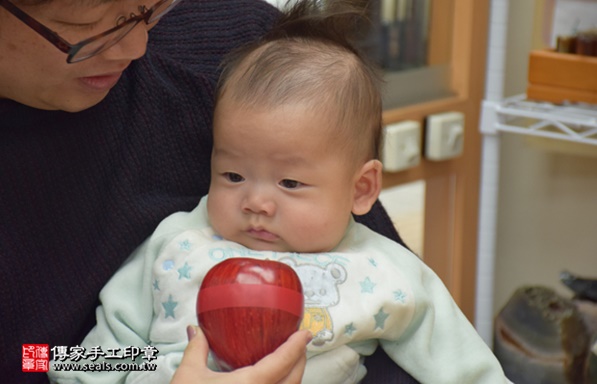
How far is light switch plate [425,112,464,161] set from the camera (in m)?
2.32

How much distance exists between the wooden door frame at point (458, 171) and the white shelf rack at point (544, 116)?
0.17 m

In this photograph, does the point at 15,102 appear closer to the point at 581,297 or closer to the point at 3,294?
the point at 3,294

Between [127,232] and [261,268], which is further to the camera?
[127,232]

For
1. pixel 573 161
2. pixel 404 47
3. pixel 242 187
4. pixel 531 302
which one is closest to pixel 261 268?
pixel 242 187

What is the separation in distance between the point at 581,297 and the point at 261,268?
59.1 inches

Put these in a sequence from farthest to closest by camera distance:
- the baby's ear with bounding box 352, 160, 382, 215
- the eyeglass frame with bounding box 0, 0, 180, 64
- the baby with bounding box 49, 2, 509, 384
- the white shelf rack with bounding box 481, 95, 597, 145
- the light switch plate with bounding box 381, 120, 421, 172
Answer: the light switch plate with bounding box 381, 120, 421, 172, the white shelf rack with bounding box 481, 95, 597, 145, the baby's ear with bounding box 352, 160, 382, 215, the baby with bounding box 49, 2, 509, 384, the eyeglass frame with bounding box 0, 0, 180, 64

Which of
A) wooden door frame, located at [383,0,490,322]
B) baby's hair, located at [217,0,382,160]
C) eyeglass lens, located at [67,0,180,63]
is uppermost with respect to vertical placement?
eyeglass lens, located at [67,0,180,63]

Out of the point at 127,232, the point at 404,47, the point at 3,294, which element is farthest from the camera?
the point at 404,47

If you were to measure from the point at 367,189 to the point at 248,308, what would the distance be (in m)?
0.43

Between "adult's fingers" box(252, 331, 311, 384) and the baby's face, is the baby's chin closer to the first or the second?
the baby's face

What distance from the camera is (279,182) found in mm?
1160

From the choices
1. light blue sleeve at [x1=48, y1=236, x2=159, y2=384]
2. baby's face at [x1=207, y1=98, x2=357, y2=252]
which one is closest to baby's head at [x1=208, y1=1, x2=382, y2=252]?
baby's face at [x1=207, y1=98, x2=357, y2=252]

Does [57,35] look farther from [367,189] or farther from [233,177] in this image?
[367,189]

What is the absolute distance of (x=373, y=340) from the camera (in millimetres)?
1192
